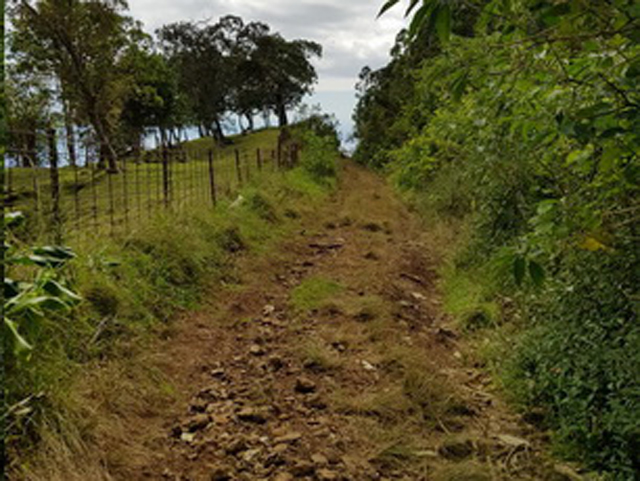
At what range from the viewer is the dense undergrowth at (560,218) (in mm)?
1821

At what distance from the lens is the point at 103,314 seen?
161 inches

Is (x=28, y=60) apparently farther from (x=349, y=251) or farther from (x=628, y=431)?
(x=628, y=431)

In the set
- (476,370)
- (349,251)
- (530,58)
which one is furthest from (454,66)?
(349,251)

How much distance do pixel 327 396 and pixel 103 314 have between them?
1957 mm

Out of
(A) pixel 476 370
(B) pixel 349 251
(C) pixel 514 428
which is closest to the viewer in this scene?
(C) pixel 514 428

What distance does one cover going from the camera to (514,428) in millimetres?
3205

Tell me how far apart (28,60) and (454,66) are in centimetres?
2117

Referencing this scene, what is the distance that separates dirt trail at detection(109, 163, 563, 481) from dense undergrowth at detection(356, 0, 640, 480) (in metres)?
0.33

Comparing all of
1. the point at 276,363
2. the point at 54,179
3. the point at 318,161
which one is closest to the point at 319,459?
the point at 276,363

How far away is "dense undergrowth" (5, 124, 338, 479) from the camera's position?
253 cm

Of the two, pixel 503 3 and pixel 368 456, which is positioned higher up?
pixel 503 3

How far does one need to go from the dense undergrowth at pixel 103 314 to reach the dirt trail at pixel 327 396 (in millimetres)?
279

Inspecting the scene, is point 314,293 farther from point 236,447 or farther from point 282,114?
point 282,114

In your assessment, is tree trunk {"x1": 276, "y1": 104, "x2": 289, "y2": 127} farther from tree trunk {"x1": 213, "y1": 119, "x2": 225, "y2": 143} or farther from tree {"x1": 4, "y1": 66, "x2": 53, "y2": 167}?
A: tree {"x1": 4, "y1": 66, "x2": 53, "y2": 167}
